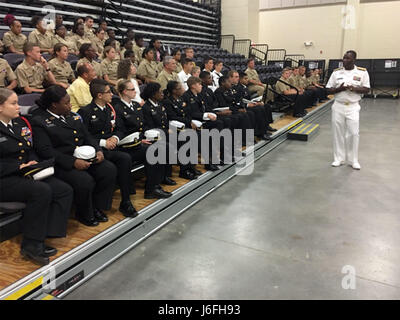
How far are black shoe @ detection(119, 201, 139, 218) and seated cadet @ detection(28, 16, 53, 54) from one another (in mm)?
4028

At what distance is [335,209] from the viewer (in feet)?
10.1

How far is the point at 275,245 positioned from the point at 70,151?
175cm

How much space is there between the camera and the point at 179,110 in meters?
3.74

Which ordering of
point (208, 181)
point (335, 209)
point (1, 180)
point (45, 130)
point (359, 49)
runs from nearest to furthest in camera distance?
point (1, 180) < point (45, 130) < point (335, 209) < point (208, 181) < point (359, 49)

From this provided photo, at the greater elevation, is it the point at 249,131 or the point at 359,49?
the point at 359,49

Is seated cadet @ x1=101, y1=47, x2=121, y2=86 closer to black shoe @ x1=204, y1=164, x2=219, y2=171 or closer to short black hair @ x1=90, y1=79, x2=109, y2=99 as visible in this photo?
Result: black shoe @ x1=204, y1=164, x2=219, y2=171

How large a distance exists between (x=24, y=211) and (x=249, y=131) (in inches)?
140

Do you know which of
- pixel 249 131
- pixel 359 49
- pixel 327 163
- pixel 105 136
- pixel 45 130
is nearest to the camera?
pixel 45 130

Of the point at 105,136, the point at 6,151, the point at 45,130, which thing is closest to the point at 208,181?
the point at 105,136

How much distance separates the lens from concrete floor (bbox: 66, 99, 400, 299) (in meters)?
1.97

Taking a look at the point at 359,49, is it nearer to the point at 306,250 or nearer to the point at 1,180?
the point at 306,250

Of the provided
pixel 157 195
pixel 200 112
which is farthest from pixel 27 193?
pixel 200 112

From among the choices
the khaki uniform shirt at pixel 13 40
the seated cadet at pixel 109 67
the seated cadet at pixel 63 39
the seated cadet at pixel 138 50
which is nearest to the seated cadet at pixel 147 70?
the seated cadet at pixel 109 67
